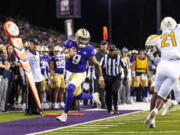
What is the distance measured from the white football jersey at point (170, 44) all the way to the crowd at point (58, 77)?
2264 mm

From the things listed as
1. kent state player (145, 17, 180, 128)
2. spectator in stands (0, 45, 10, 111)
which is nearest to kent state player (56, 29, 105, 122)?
kent state player (145, 17, 180, 128)

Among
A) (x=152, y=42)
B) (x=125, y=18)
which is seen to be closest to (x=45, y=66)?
(x=152, y=42)

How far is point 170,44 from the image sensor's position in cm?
1095

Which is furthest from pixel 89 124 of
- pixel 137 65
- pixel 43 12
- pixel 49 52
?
pixel 43 12

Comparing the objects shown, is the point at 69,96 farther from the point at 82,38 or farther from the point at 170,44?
the point at 170,44

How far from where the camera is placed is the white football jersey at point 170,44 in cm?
1088

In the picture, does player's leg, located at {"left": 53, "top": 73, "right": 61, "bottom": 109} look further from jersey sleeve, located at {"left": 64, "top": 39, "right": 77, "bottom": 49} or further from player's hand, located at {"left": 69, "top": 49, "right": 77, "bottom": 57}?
player's hand, located at {"left": 69, "top": 49, "right": 77, "bottom": 57}

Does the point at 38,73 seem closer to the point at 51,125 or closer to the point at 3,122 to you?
the point at 3,122

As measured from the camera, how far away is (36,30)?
36.4 metres

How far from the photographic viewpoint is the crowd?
52.2 ft

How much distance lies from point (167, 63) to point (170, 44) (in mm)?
350

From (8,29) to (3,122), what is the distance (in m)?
2.83

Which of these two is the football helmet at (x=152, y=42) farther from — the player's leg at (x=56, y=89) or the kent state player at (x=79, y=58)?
the player's leg at (x=56, y=89)

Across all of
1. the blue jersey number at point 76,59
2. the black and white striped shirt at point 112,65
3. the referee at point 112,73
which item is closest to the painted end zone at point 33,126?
the blue jersey number at point 76,59
